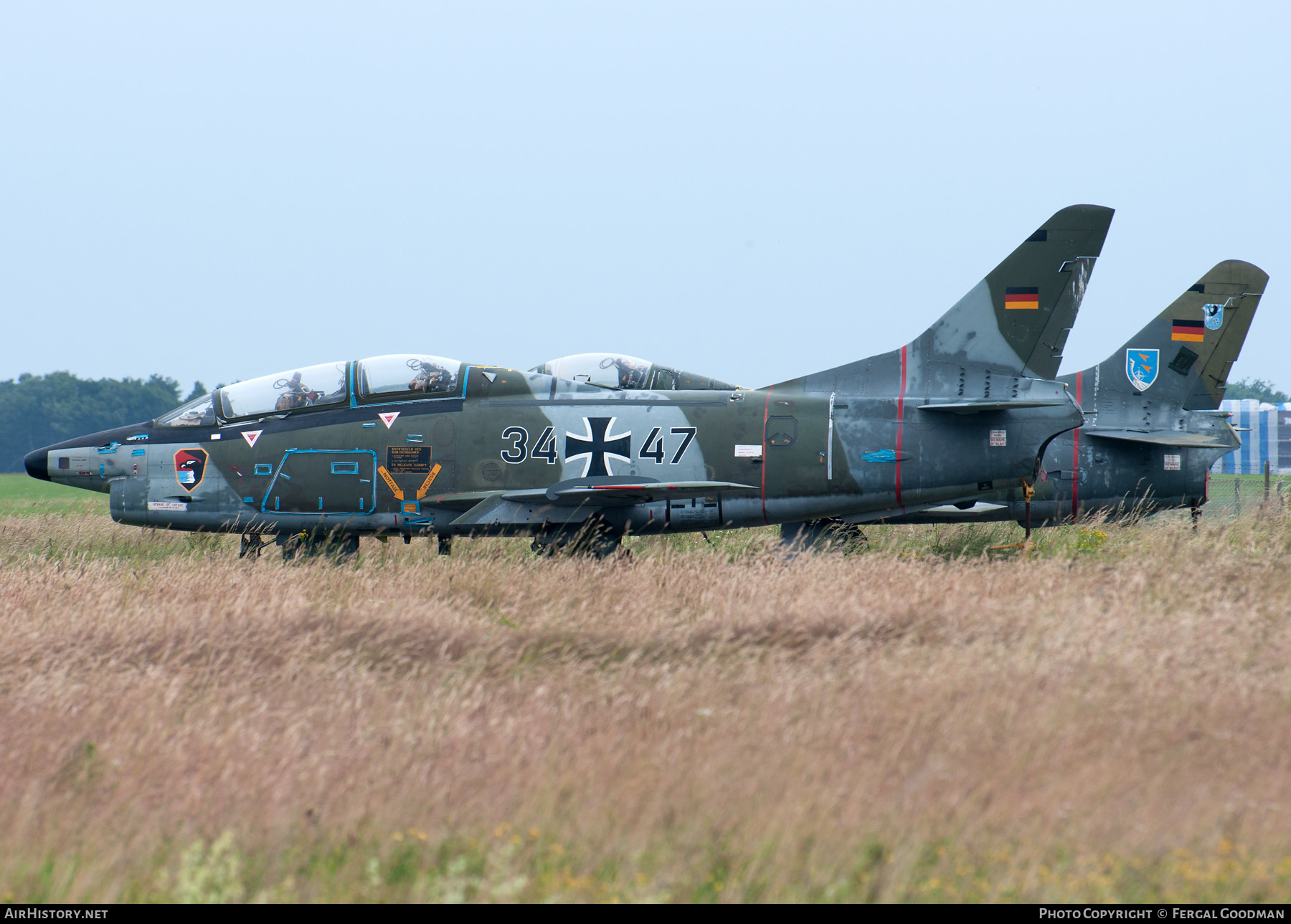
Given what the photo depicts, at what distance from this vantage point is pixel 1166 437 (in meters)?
14.0

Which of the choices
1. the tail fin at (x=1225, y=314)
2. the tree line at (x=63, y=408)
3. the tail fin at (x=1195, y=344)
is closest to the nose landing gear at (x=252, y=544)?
the tail fin at (x=1195, y=344)

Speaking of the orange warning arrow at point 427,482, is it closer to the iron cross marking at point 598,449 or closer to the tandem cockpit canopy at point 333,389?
the tandem cockpit canopy at point 333,389

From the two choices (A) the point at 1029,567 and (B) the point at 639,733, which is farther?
(A) the point at 1029,567

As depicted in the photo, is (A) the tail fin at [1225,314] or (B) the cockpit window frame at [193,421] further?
(A) the tail fin at [1225,314]

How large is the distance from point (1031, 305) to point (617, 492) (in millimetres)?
5570

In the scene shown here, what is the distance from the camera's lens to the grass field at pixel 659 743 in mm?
3840

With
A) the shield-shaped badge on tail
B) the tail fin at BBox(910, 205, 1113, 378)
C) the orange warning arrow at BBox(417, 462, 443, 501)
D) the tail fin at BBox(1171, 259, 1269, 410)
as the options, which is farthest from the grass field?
the tail fin at BBox(1171, 259, 1269, 410)

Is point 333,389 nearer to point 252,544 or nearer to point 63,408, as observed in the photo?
point 252,544

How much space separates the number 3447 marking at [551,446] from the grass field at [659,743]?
2.94 meters

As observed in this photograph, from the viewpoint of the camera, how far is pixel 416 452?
11672mm

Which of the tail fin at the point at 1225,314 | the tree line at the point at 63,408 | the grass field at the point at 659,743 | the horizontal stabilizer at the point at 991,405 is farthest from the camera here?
the tree line at the point at 63,408
